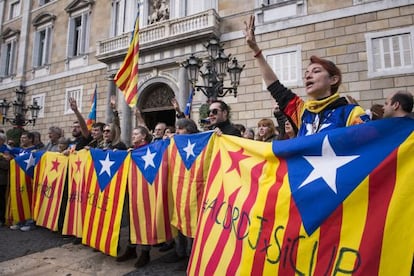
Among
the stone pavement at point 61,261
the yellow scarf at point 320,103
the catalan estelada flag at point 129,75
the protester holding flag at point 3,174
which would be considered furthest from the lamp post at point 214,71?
the yellow scarf at point 320,103

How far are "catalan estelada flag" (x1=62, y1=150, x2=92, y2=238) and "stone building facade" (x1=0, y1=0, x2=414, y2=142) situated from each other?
20.3ft

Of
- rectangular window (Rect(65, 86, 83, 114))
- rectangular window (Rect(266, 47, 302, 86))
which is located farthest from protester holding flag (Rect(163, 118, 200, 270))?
rectangular window (Rect(65, 86, 83, 114))

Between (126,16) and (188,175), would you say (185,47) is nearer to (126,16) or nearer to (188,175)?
(126,16)

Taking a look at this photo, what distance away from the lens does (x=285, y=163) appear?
182cm

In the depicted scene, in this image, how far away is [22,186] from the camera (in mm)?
4848

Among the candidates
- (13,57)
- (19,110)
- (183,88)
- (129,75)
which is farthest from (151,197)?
(13,57)

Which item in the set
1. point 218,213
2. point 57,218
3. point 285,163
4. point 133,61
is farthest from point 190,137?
point 133,61

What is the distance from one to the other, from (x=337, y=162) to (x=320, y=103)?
1.40ft

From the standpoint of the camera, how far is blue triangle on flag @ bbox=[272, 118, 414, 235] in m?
1.46

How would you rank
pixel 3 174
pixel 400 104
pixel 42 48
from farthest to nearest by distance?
1. pixel 42 48
2. pixel 3 174
3. pixel 400 104

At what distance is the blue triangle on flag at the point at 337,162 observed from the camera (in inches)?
57.5

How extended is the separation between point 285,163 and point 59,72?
1699 cm

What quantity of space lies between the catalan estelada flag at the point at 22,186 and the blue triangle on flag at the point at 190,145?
9.84ft

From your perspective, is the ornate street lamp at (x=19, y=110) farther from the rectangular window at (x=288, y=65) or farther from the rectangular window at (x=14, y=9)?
the rectangular window at (x=288, y=65)
